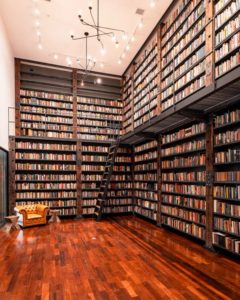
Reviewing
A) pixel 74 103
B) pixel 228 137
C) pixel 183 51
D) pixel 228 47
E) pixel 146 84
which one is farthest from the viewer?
pixel 74 103

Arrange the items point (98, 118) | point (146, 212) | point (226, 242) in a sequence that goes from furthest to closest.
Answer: point (98, 118) < point (146, 212) < point (226, 242)

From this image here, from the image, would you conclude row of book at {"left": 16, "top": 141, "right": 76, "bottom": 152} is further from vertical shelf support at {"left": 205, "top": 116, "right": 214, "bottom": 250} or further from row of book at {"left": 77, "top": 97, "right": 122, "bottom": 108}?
vertical shelf support at {"left": 205, "top": 116, "right": 214, "bottom": 250}

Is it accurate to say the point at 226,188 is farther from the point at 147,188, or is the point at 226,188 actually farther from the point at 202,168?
the point at 147,188

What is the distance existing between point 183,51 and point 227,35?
1.39 meters

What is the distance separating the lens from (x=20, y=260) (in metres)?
3.74

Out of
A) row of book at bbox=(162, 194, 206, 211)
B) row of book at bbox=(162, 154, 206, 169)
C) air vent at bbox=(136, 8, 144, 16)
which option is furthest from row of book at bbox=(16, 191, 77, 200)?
air vent at bbox=(136, 8, 144, 16)

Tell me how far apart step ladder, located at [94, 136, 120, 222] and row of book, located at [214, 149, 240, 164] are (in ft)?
11.8

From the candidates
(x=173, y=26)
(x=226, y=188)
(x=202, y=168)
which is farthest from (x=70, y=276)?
(x=173, y=26)

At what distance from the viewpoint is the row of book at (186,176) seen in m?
4.54

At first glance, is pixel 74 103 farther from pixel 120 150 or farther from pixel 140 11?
pixel 140 11

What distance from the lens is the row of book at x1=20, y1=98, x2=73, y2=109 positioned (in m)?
7.52

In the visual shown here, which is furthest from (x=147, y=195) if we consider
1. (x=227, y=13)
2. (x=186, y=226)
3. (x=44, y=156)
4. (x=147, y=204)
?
(x=227, y=13)

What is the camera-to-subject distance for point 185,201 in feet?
16.5

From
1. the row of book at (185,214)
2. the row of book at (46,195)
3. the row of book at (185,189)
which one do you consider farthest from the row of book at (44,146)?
the row of book at (185,214)
